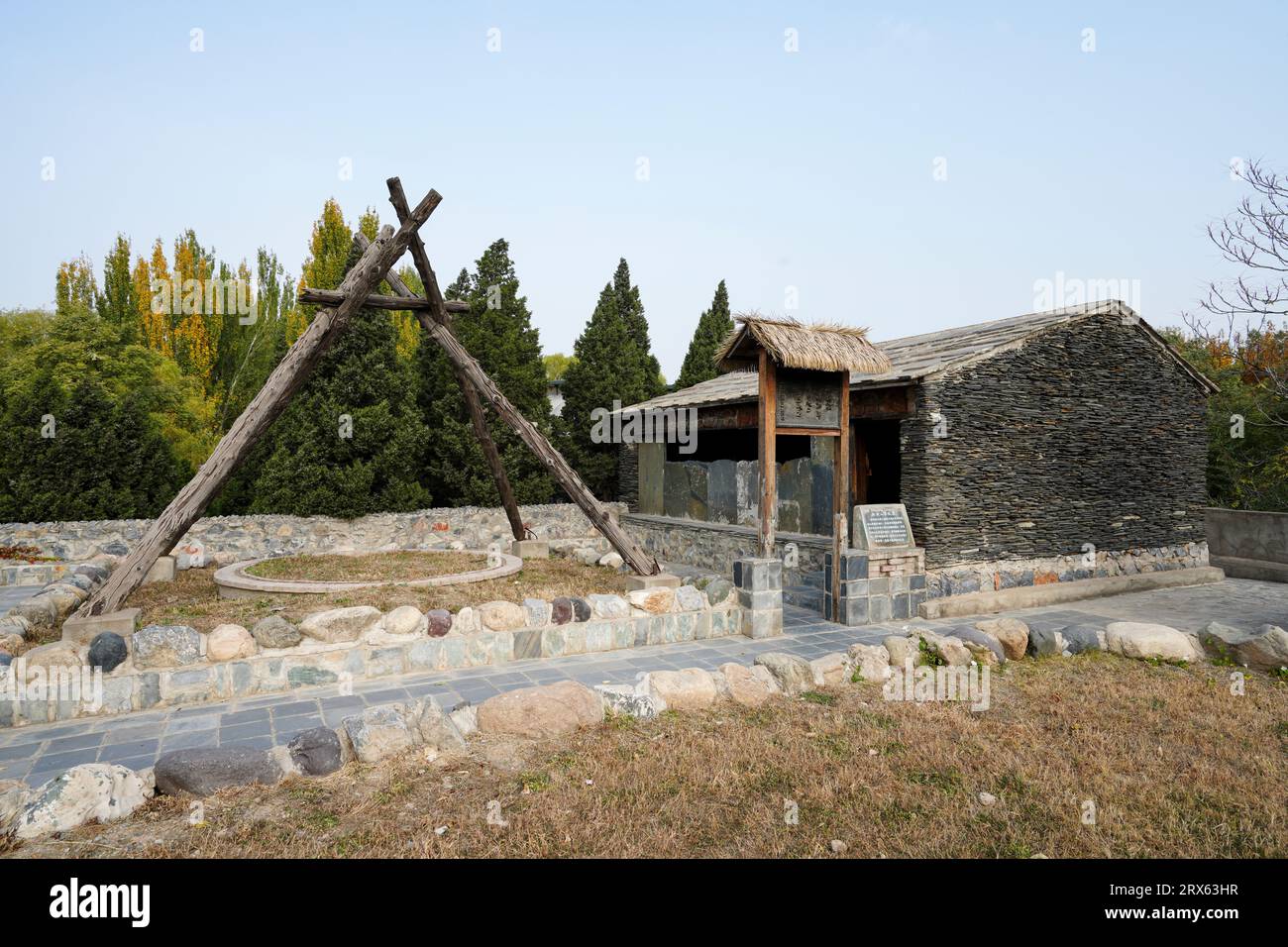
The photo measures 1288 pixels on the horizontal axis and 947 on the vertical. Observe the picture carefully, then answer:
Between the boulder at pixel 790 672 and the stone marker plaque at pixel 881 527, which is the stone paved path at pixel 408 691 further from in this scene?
the stone marker plaque at pixel 881 527

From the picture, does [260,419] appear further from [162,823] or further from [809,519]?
[809,519]

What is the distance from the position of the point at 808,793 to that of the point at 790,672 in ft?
6.86

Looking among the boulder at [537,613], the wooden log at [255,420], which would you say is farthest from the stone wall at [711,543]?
the wooden log at [255,420]

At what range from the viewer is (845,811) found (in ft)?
13.0

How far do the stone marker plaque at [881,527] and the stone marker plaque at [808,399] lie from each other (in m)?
1.24

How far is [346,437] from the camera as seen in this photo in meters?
14.2

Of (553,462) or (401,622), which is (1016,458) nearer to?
(553,462)

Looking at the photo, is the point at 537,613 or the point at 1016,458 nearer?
the point at 537,613

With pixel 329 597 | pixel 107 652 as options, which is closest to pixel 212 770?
pixel 107 652

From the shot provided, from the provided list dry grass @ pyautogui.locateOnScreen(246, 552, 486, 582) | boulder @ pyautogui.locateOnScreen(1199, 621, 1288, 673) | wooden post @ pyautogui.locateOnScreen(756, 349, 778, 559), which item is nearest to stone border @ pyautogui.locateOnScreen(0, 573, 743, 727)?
wooden post @ pyautogui.locateOnScreen(756, 349, 778, 559)

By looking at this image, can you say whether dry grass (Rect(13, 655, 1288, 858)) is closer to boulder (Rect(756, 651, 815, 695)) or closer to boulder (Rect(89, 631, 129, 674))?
boulder (Rect(756, 651, 815, 695))

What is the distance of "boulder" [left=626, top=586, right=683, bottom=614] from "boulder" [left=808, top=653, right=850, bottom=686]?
2033mm

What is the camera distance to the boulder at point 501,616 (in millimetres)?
7168
